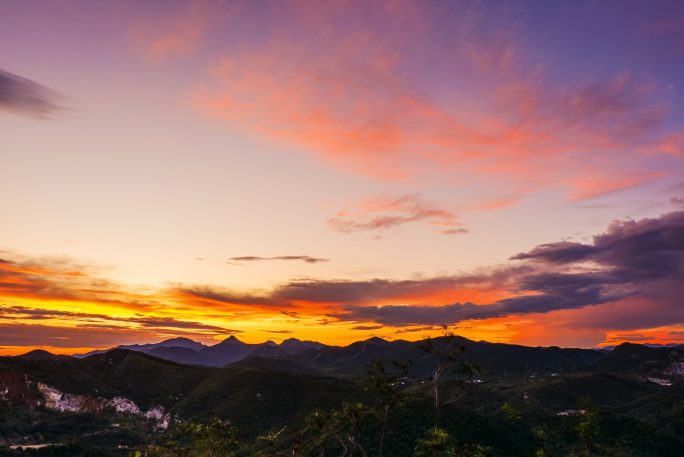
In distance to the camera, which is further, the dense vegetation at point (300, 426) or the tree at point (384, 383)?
the dense vegetation at point (300, 426)

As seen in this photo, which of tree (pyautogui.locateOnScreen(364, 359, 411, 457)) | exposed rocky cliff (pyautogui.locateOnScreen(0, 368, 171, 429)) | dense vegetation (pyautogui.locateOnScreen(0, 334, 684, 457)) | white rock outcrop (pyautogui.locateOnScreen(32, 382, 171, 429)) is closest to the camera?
tree (pyautogui.locateOnScreen(364, 359, 411, 457))

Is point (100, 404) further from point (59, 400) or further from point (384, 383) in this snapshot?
point (384, 383)

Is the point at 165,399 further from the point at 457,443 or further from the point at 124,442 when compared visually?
the point at 457,443

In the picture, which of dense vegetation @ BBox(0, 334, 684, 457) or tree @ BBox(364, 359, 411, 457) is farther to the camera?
dense vegetation @ BBox(0, 334, 684, 457)

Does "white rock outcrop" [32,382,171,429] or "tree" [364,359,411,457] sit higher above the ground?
"tree" [364,359,411,457]

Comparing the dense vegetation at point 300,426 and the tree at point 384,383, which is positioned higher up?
the tree at point 384,383

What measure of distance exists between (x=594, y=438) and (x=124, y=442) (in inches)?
6921

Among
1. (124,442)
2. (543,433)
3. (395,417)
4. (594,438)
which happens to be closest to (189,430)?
(395,417)

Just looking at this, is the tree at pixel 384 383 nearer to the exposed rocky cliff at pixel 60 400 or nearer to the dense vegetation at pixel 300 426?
the dense vegetation at pixel 300 426

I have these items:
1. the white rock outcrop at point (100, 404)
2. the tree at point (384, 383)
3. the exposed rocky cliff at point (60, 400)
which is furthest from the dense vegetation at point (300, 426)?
the tree at point (384, 383)

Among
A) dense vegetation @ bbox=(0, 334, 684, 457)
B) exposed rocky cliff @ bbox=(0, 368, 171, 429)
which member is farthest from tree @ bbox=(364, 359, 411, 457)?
exposed rocky cliff @ bbox=(0, 368, 171, 429)

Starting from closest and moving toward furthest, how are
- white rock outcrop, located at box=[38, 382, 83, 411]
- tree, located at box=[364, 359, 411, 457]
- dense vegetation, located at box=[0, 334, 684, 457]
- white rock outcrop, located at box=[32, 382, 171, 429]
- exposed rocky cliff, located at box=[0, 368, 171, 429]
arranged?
tree, located at box=[364, 359, 411, 457], dense vegetation, located at box=[0, 334, 684, 457], exposed rocky cliff, located at box=[0, 368, 171, 429], white rock outcrop, located at box=[38, 382, 83, 411], white rock outcrop, located at box=[32, 382, 171, 429]

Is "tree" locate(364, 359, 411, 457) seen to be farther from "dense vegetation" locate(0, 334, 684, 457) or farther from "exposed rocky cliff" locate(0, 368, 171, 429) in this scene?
"exposed rocky cliff" locate(0, 368, 171, 429)

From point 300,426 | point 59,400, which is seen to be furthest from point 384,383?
point 59,400
